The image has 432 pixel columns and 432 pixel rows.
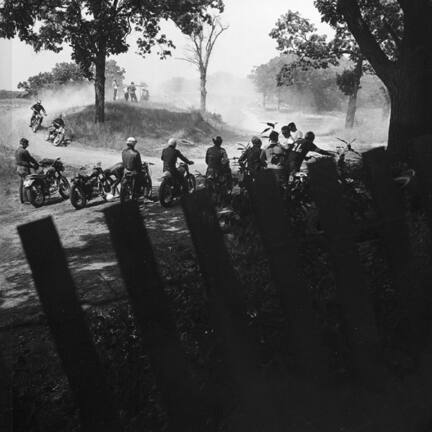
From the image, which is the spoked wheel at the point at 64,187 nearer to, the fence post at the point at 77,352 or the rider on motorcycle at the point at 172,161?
the rider on motorcycle at the point at 172,161

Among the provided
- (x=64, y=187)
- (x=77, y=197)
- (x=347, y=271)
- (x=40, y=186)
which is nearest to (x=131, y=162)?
(x=77, y=197)

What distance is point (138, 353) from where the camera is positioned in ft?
7.23

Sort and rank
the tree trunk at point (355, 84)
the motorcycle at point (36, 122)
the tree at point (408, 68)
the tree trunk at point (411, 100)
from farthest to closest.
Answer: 1. the tree trunk at point (355, 84)
2. the motorcycle at point (36, 122)
3. the tree trunk at point (411, 100)
4. the tree at point (408, 68)

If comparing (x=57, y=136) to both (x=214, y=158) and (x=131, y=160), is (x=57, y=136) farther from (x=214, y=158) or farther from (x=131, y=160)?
(x=214, y=158)

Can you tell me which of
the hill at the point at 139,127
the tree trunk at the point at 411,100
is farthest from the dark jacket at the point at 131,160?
the hill at the point at 139,127

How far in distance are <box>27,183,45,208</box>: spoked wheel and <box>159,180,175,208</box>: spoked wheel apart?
9.76 ft

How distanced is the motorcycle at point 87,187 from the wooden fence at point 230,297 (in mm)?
7949

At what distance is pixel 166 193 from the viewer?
9320 mm

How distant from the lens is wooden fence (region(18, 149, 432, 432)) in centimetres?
190

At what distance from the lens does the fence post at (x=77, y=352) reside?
1.85 metres

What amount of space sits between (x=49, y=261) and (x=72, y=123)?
2146 cm

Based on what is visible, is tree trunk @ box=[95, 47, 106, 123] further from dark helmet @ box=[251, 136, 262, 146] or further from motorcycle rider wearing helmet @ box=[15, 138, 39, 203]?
dark helmet @ box=[251, 136, 262, 146]

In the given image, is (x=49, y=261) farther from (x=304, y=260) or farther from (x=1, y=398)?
(x=304, y=260)

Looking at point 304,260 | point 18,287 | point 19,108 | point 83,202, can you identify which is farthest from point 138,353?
point 19,108
